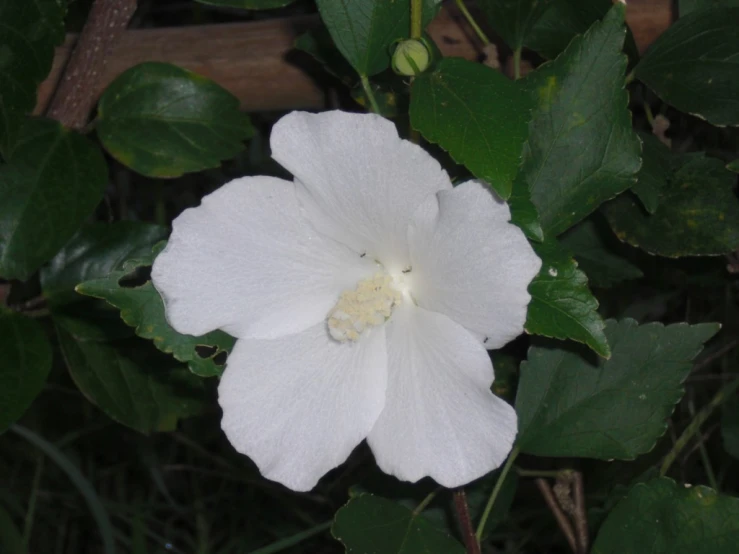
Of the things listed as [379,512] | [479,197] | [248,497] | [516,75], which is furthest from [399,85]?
[248,497]

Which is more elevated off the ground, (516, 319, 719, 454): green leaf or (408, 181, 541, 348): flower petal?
(408, 181, 541, 348): flower petal

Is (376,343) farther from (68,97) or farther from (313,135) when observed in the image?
(68,97)

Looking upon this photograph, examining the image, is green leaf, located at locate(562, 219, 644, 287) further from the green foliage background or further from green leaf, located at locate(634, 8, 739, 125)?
green leaf, located at locate(634, 8, 739, 125)

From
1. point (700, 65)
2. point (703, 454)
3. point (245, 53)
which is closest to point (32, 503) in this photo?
point (245, 53)

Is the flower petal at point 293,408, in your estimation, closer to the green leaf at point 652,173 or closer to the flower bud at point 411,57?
the flower bud at point 411,57

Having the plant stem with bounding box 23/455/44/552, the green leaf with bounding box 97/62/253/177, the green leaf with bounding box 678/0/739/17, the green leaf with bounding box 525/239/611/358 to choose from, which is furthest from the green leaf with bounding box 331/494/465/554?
the plant stem with bounding box 23/455/44/552
